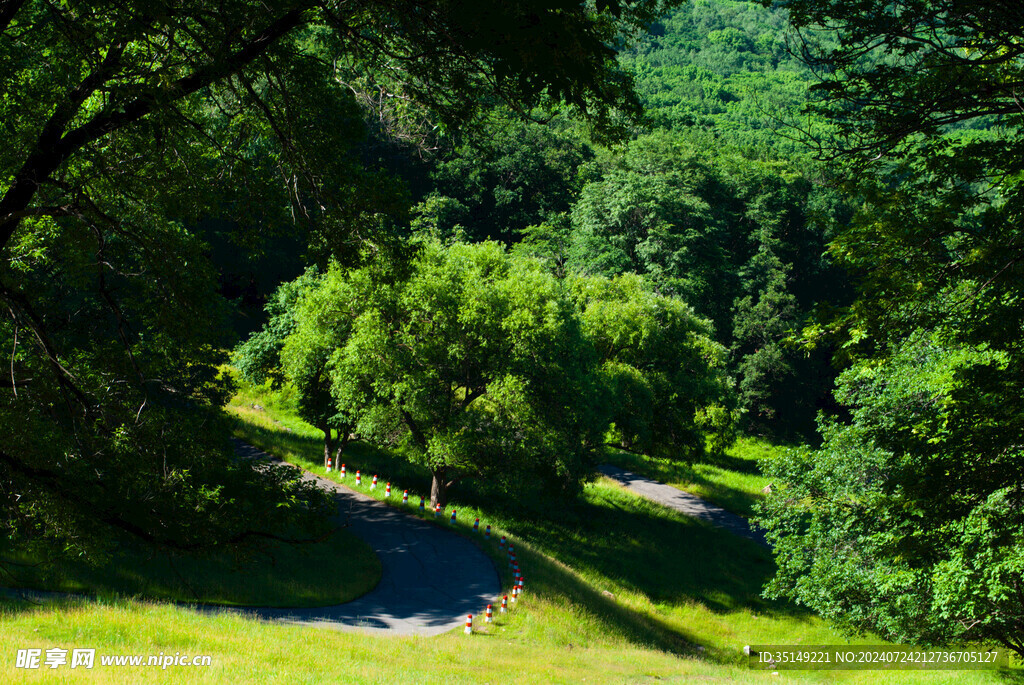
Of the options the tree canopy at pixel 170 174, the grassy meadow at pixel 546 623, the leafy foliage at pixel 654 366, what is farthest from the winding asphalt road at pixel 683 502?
the tree canopy at pixel 170 174

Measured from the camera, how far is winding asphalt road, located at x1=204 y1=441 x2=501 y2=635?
1494 centimetres

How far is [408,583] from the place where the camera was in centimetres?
1822

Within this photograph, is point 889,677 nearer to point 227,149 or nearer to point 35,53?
point 227,149

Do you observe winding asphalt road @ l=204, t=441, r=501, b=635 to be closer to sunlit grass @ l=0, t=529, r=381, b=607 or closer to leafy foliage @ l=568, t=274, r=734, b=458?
sunlit grass @ l=0, t=529, r=381, b=607

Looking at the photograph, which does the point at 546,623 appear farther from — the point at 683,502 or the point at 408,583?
the point at 683,502

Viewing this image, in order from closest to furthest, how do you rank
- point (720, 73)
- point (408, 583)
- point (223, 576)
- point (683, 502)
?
point (223, 576) < point (408, 583) < point (683, 502) < point (720, 73)

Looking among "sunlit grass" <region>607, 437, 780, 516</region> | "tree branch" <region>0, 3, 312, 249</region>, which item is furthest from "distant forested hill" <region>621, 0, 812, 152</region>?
"tree branch" <region>0, 3, 312, 249</region>

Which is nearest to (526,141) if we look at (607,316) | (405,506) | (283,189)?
(607,316)

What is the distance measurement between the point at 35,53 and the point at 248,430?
80.9 feet

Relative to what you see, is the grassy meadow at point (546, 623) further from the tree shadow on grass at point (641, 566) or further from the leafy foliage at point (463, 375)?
the leafy foliage at point (463, 375)

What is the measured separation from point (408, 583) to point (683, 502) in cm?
2276

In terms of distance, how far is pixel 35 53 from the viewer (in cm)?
795

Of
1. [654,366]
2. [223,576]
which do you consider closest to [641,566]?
[654,366]

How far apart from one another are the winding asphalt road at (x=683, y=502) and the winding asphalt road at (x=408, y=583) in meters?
17.4
